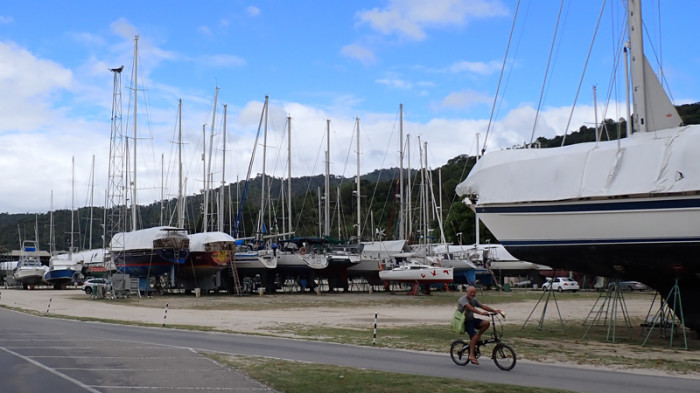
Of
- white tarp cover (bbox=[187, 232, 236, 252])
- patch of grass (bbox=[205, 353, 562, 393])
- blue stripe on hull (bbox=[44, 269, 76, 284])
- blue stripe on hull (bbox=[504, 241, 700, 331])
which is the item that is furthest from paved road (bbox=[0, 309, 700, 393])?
blue stripe on hull (bbox=[44, 269, 76, 284])

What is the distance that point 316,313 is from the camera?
32.6 meters

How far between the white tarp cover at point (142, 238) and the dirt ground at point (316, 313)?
6363mm

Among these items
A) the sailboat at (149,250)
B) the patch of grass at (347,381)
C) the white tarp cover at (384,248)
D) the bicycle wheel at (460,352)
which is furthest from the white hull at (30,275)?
the bicycle wheel at (460,352)

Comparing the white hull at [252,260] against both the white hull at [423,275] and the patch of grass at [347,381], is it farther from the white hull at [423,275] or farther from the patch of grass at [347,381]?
the patch of grass at [347,381]

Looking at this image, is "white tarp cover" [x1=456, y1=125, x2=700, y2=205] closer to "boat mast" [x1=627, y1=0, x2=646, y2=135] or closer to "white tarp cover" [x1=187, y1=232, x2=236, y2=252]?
"boat mast" [x1=627, y1=0, x2=646, y2=135]

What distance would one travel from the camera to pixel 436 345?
18.3 m

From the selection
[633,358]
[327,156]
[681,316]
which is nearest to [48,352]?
[633,358]

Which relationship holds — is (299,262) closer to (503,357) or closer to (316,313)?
(316,313)

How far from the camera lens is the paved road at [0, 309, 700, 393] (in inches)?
455

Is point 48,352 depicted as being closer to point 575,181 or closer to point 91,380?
point 91,380

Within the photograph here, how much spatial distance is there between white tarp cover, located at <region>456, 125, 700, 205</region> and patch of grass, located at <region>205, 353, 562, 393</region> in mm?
9580

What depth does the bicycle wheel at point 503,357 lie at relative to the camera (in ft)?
45.0

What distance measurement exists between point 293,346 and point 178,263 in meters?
32.3

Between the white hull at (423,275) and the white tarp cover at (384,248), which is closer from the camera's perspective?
the white hull at (423,275)
